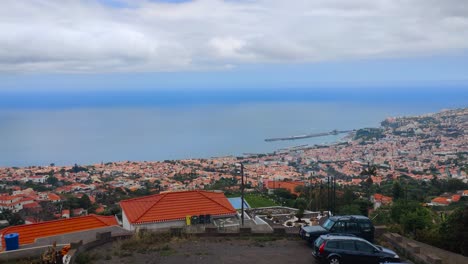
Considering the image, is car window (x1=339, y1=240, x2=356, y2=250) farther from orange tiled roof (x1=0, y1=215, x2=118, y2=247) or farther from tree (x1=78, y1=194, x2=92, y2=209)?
tree (x1=78, y1=194, x2=92, y2=209)

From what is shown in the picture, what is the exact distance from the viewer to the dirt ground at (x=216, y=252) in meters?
9.88

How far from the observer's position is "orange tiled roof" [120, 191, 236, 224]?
16359 mm

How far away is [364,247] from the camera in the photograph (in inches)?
370

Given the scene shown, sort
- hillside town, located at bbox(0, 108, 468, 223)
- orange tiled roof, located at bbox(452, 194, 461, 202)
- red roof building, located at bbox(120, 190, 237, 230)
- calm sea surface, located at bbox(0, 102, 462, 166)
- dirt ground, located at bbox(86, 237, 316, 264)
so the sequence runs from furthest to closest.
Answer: calm sea surface, located at bbox(0, 102, 462, 166)
hillside town, located at bbox(0, 108, 468, 223)
orange tiled roof, located at bbox(452, 194, 461, 202)
red roof building, located at bbox(120, 190, 237, 230)
dirt ground, located at bbox(86, 237, 316, 264)

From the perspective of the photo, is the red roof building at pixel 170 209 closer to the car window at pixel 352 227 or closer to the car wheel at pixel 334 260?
the car window at pixel 352 227

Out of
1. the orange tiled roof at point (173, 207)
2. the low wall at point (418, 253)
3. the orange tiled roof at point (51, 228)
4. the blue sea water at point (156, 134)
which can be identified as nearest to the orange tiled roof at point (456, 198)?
the orange tiled roof at point (173, 207)

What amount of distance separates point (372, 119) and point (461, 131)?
170 feet

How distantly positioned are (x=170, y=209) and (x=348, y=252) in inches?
353

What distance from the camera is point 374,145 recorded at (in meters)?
92.0

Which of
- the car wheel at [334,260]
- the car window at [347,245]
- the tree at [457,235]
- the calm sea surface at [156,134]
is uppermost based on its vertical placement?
the calm sea surface at [156,134]

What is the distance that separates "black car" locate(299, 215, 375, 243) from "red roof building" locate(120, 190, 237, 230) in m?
6.14

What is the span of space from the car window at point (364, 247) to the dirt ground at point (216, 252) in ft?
3.50

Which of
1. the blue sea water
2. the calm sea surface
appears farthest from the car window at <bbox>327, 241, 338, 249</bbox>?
the blue sea water

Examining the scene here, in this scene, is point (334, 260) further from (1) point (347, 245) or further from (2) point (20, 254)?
(2) point (20, 254)
